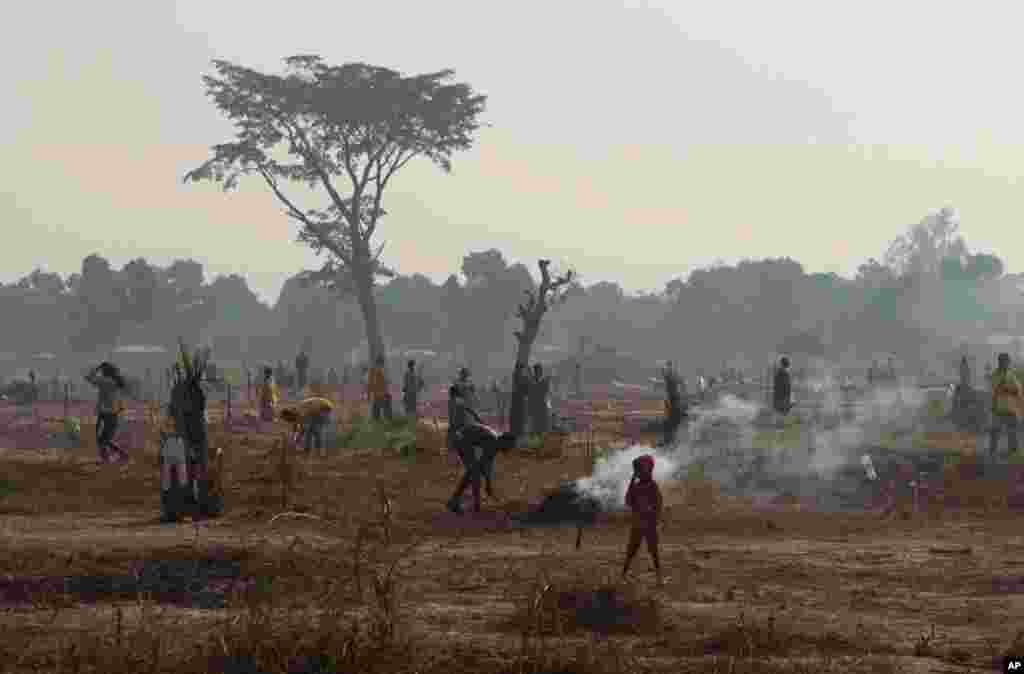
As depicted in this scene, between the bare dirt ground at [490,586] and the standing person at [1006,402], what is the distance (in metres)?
3.60

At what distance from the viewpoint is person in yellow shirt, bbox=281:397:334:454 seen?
2084cm

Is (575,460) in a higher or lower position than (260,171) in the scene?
lower

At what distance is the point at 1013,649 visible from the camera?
7762 mm

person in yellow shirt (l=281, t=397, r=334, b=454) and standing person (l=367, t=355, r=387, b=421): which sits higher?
standing person (l=367, t=355, r=387, b=421)

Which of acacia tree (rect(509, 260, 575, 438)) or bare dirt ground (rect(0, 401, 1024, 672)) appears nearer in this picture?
bare dirt ground (rect(0, 401, 1024, 672))

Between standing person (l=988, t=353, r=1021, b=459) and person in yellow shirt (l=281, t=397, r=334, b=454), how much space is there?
10.8 m

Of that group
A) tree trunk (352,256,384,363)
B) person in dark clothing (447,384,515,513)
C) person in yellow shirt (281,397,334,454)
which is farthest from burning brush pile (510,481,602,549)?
tree trunk (352,256,384,363)

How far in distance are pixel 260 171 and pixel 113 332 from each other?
2702 cm

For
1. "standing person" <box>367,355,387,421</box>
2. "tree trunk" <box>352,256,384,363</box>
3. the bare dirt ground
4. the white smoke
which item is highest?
"tree trunk" <box>352,256,384,363</box>

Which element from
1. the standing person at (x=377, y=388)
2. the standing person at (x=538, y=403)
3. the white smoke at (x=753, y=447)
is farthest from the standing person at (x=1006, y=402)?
the standing person at (x=377, y=388)

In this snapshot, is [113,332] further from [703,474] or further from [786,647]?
[786,647]

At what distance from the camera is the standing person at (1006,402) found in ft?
63.1

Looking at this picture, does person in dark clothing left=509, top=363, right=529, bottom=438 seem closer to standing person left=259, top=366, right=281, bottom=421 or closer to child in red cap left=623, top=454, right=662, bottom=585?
standing person left=259, top=366, right=281, bottom=421

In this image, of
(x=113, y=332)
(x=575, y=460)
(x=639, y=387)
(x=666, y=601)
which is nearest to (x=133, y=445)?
(x=575, y=460)
